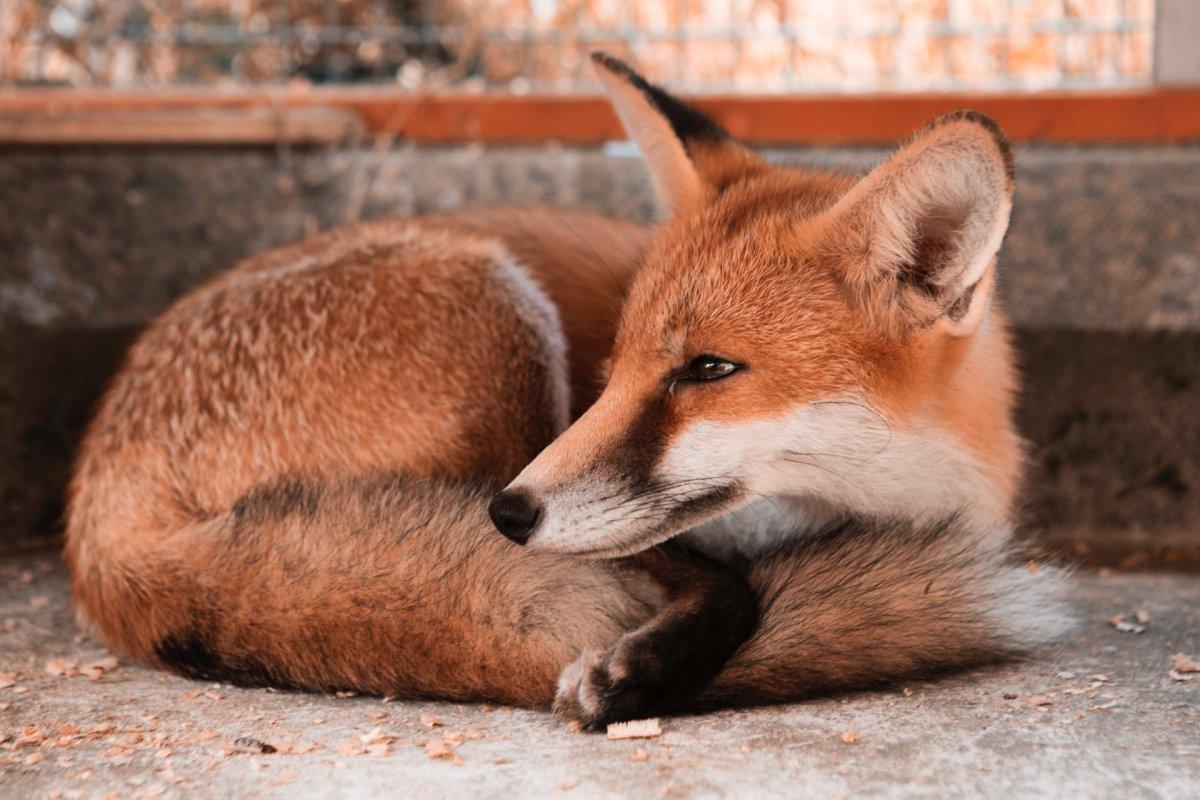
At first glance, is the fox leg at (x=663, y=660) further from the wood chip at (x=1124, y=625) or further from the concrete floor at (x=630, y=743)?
the wood chip at (x=1124, y=625)

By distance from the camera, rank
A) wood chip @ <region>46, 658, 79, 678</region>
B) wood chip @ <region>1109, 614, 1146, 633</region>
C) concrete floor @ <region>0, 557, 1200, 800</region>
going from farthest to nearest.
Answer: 1. wood chip @ <region>1109, 614, 1146, 633</region>
2. wood chip @ <region>46, 658, 79, 678</region>
3. concrete floor @ <region>0, 557, 1200, 800</region>

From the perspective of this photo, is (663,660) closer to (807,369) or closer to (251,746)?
(807,369)

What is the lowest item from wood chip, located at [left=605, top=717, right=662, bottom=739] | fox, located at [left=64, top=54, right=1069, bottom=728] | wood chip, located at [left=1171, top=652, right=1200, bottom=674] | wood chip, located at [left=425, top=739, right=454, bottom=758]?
wood chip, located at [left=1171, top=652, right=1200, bottom=674]

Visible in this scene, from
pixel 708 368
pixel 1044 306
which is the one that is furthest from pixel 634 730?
pixel 1044 306

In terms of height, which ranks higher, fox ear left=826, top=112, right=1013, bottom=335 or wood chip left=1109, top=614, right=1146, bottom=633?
fox ear left=826, top=112, right=1013, bottom=335

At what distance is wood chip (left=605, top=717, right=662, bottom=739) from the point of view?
1788mm

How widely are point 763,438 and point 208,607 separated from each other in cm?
107

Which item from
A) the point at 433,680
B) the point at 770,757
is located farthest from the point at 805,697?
the point at 433,680

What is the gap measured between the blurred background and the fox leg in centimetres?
162

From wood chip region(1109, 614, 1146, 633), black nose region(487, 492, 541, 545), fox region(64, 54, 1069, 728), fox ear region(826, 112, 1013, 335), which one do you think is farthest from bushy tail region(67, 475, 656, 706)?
wood chip region(1109, 614, 1146, 633)

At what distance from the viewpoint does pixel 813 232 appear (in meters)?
2.11

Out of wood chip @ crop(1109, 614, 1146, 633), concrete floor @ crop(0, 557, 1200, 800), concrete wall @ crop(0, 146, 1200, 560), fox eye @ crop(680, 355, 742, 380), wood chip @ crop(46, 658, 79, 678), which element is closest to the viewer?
concrete floor @ crop(0, 557, 1200, 800)

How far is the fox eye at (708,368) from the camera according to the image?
78.7 inches

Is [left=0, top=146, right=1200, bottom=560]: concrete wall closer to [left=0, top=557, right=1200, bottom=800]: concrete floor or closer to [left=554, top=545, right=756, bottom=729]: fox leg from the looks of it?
[left=0, top=557, right=1200, bottom=800]: concrete floor
